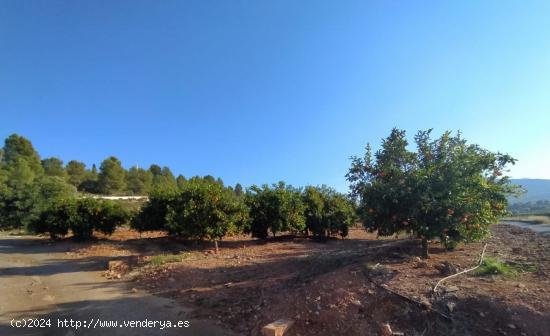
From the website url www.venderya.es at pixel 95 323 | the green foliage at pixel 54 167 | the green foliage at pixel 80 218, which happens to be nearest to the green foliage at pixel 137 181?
the green foliage at pixel 54 167

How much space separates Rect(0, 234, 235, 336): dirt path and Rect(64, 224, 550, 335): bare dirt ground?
18.8 inches

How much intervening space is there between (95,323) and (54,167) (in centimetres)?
6716

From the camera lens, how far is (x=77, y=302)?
23.2 ft

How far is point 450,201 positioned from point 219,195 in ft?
30.0

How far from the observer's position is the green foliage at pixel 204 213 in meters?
12.7

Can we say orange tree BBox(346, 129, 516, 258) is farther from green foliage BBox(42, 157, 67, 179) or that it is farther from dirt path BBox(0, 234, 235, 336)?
green foliage BBox(42, 157, 67, 179)

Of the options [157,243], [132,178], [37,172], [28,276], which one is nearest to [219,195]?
[157,243]

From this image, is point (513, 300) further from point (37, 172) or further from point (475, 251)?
point (37, 172)

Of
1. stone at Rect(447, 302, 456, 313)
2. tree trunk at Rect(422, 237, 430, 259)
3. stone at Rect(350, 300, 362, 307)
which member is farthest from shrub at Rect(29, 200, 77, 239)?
stone at Rect(447, 302, 456, 313)

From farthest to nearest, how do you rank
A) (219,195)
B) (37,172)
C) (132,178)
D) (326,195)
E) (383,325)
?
(132,178)
(37,172)
(326,195)
(219,195)
(383,325)

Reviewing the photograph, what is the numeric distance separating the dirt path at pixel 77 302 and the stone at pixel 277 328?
96cm

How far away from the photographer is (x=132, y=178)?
65688mm

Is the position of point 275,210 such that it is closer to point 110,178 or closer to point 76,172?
point 110,178

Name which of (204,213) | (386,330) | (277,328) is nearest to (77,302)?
(277,328)
